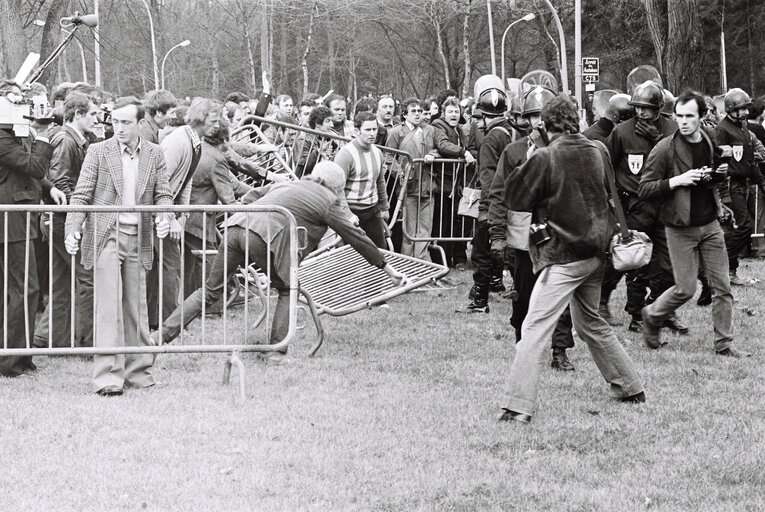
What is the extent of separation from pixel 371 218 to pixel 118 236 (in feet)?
13.6

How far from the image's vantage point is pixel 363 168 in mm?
11070

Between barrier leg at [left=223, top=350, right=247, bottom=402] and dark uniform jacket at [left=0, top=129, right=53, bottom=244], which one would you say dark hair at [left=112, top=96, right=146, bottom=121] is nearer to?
dark uniform jacket at [left=0, top=129, right=53, bottom=244]

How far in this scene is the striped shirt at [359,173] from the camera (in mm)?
11039

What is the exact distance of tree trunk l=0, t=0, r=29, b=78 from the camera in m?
17.9

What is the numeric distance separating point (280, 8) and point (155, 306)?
4022 cm

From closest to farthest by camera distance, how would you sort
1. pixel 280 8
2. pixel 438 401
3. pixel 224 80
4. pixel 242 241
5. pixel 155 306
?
pixel 438 401 < pixel 242 241 < pixel 155 306 < pixel 280 8 < pixel 224 80

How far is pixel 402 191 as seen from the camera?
487 inches

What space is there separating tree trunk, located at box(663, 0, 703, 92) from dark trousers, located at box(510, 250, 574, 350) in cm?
931

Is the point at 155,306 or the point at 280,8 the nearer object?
the point at 155,306

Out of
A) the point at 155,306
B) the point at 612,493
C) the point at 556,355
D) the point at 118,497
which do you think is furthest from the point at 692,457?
the point at 155,306

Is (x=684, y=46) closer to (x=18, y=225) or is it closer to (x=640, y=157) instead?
(x=640, y=157)

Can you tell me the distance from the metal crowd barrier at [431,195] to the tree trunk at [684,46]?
16.8 ft

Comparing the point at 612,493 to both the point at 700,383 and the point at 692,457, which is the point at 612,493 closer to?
the point at 692,457

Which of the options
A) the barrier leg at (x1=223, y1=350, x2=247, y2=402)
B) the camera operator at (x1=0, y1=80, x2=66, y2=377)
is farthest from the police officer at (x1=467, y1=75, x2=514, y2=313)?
the camera operator at (x1=0, y1=80, x2=66, y2=377)
